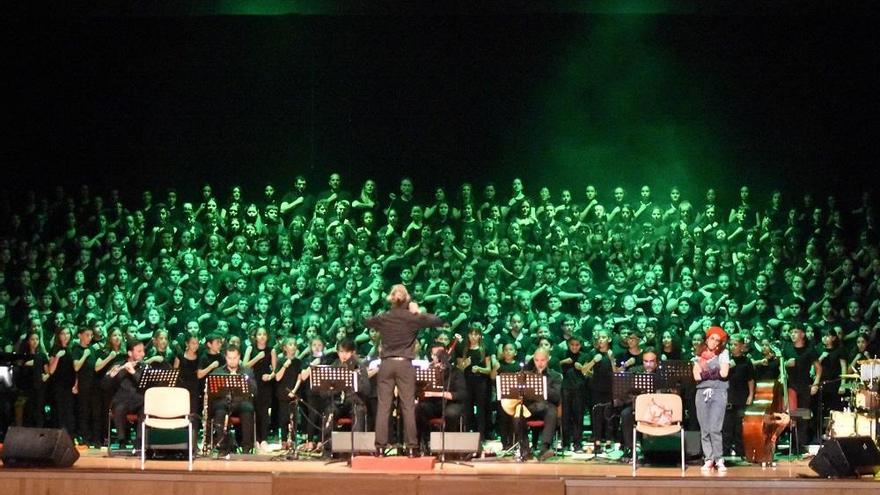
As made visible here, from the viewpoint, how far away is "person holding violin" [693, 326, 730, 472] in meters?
10.6

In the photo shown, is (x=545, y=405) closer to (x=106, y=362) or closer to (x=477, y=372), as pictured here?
(x=477, y=372)

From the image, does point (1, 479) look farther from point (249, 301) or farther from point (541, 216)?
point (541, 216)

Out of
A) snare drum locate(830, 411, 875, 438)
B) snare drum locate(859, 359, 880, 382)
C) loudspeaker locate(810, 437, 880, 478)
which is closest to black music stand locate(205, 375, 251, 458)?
loudspeaker locate(810, 437, 880, 478)

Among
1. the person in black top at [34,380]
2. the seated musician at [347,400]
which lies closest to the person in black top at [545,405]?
the seated musician at [347,400]

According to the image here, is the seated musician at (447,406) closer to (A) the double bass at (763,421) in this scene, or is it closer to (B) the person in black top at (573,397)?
(B) the person in black top at (573,397)

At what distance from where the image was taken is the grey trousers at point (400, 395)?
1015 cm

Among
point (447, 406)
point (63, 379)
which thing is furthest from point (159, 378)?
point (447, 406)

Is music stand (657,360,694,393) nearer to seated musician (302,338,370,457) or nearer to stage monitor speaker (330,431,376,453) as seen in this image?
stage monitor speaker (330,431,376,453)

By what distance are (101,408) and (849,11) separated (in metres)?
11.5

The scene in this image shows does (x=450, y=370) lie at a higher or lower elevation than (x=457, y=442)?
higher

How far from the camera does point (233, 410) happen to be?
12.3 metres

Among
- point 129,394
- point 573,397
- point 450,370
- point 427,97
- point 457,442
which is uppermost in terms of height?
point 427,97

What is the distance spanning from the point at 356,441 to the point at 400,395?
0.78m

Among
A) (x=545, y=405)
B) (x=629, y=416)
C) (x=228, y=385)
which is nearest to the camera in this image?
(x=228, y=385)
